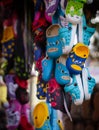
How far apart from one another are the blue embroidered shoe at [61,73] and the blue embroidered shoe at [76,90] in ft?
0.06

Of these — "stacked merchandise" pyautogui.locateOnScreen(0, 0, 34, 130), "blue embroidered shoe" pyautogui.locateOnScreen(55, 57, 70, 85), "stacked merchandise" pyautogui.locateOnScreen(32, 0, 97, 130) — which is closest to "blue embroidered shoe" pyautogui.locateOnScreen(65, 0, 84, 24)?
"stacked merchandise" pyautogui.locateOnScreen(32, 0, 97, 130)

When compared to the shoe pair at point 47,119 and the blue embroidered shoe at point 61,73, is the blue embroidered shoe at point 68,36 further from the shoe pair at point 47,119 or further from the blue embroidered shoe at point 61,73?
the shoe pair at point 47,119

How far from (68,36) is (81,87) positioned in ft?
0.44

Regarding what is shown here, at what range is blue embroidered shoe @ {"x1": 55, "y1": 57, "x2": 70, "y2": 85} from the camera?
88 cm

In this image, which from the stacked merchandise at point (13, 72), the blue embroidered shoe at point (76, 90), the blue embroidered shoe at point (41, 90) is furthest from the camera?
the stacked merchandise at point (13, 72)

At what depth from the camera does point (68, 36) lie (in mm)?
870

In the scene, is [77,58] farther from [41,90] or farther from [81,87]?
[41,90]

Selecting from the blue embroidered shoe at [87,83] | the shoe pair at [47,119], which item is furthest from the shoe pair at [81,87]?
the shoe pair at [47,119]

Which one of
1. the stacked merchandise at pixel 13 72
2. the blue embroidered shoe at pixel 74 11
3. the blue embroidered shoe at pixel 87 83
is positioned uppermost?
the blue embroidered shoe at pixel 74 11

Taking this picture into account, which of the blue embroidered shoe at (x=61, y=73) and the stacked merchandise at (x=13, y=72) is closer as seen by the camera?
the blue embroidered shoe at (x=61, y=73)

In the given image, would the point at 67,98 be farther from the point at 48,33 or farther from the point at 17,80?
the point at 17,80

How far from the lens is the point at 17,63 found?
1.24 meters

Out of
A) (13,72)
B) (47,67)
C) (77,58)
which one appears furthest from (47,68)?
(13,72)

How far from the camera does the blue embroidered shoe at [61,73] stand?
2.88ft
